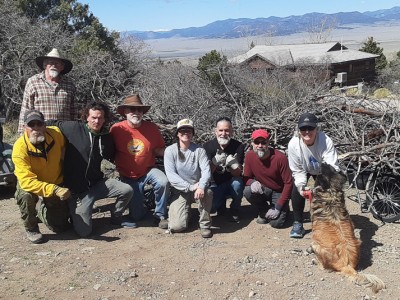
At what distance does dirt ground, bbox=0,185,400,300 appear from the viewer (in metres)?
3.96

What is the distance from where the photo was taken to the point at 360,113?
21.3 feet

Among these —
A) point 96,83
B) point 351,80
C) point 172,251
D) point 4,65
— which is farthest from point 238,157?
point 351,80

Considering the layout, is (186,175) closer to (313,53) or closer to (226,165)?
(226,165)

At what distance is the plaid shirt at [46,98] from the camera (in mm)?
5711

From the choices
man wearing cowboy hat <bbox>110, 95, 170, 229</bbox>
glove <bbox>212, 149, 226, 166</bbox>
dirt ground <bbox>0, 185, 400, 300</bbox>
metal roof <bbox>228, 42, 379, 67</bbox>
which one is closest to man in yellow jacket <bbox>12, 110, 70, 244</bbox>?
dirt ground <bbox>0, 185, 400, 300</bbox>

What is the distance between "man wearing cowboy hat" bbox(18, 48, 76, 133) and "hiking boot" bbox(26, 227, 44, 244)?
137 cm

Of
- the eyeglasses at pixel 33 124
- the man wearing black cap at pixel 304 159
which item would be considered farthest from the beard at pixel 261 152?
the eyeglasses at pixel 33 124

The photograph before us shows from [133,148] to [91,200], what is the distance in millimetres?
773

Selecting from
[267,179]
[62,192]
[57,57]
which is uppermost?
[57,57]

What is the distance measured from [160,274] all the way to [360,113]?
3789 mm

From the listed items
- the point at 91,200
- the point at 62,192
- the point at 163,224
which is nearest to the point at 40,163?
the point at 62,192

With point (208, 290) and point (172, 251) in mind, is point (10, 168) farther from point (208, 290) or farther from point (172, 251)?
point (208, 290)

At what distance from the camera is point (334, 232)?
4.21 meters

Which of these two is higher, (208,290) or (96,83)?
(96,83)
